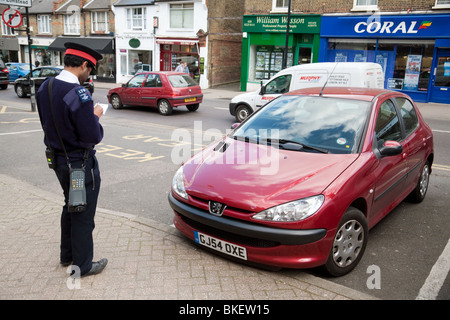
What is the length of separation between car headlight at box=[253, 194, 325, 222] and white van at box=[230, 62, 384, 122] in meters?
7.70

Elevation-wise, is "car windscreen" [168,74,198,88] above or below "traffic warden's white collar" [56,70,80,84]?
below

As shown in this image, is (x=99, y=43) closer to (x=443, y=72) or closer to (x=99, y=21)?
(x=99, y=21)

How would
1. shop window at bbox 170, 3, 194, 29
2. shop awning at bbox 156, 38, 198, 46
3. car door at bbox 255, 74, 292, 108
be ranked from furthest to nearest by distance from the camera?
shop awning at bbox 156, 38, 198, 46 → shop window at bbox 170, 3, 194, 29 → car door at bbox 255, 74, 292, 108

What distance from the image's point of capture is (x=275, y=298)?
3.03 m

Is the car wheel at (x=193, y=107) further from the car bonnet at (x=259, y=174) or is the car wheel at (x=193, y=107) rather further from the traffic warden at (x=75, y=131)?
the traffic warden at (x=75, y=131)

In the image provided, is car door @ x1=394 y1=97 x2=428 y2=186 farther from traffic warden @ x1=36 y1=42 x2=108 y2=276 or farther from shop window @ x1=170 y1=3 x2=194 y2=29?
shop window @ x1=170 y1=3 x2=194 y2=29

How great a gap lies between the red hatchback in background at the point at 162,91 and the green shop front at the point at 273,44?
9.05 metres

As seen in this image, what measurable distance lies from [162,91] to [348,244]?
11.9 metres

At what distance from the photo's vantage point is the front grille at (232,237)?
127 inches

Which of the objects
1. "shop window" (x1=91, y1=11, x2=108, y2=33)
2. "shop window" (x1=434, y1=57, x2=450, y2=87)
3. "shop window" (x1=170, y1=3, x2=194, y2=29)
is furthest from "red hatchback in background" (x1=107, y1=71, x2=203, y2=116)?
"shop window" (x1=91, y1=11, x2=108, y2=33)

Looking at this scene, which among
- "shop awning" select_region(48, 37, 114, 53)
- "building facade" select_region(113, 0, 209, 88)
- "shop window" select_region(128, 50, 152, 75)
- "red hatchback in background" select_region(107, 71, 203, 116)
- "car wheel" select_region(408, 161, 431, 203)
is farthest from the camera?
"shop awning" select_region(48, 37, 114, 53)

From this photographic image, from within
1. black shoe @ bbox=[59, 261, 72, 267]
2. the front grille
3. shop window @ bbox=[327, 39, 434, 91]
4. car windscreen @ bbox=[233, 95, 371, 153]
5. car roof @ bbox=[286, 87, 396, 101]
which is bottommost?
black shoe @ bbox=[59, 261, 72, 267]

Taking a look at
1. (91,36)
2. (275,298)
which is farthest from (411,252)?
(91,36)

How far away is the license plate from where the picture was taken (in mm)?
3318
